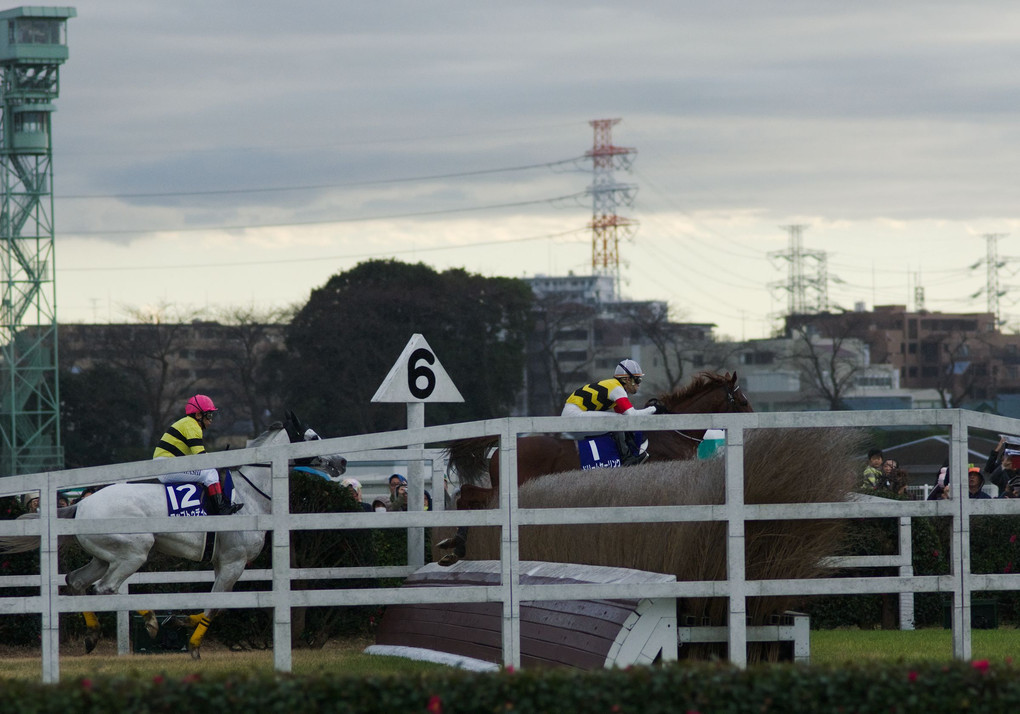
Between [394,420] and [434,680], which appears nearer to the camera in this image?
[434,680]

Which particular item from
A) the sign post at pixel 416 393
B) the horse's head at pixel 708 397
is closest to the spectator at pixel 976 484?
the horse's head at pixel 708 397

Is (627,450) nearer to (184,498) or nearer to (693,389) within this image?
(693,389)

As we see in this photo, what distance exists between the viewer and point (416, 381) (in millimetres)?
9336

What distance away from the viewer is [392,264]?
184ft

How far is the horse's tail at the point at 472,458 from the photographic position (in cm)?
1116

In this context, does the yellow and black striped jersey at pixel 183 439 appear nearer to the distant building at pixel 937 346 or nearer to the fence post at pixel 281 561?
the fence post at pixel 281 561

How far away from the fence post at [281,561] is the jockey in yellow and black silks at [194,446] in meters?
2.88

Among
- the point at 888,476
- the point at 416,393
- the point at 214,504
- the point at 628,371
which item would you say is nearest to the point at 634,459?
the point at 628,371

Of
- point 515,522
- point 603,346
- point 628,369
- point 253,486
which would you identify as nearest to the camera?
point 515,522

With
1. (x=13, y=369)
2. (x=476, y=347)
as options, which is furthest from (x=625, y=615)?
(x=476, y=347)

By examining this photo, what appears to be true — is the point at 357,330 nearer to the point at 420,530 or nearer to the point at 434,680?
the point at 420,530

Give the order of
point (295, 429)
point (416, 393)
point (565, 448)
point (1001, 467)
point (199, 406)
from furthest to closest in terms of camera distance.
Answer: point (1001, 467)
point (565, 448)
point (295, 429)
point (199, 406)
point (416, 393)

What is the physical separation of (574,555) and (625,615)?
3.28ft

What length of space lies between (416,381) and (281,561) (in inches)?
116
